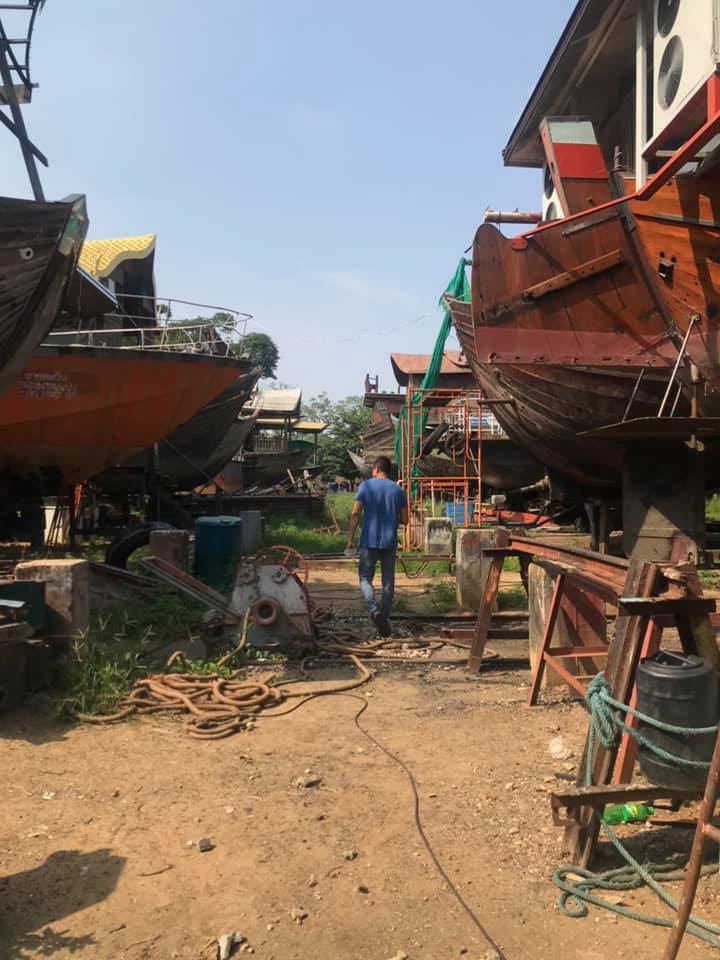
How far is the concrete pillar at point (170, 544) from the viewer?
289 inches

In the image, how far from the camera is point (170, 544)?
7.39 m

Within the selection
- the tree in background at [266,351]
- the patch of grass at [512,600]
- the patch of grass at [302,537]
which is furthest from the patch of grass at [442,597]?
the tree in background at [266,351]

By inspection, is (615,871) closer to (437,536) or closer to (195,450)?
(437,536)

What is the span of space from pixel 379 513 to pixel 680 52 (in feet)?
15.4

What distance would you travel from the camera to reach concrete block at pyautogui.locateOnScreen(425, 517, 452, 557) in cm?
1140

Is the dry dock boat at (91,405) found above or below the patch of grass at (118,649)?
above

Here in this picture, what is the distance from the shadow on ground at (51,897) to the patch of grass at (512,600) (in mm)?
5423

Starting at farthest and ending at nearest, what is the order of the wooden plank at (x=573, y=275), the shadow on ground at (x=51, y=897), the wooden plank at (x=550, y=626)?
the wooden plank at (x=573, y=275), the wooden plank at (x=550, y=626), the shadow on ground at (x=51, y=897)

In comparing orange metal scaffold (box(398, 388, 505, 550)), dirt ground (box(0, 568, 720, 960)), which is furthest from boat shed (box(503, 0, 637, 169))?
dirt ground (box(0, 568, 720, 960))

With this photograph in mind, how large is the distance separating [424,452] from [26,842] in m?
14.1

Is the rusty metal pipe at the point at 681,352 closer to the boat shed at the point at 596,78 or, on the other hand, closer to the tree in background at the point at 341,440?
the boat shed at the point at 596,78

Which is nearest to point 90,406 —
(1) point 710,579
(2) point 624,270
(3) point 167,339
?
(3) point 167,339

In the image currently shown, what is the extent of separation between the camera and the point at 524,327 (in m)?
6.82

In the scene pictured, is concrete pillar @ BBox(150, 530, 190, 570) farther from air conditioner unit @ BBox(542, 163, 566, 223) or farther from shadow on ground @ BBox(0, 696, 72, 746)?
air conditioner unit @ BBox(542, 163, 566, 223)
